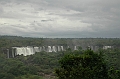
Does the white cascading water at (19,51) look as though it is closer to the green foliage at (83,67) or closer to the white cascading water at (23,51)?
the white cascading water at (23,51)

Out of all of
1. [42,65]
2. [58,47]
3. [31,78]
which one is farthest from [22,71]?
[58,47]

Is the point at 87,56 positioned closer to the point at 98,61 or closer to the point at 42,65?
the point at 98,61

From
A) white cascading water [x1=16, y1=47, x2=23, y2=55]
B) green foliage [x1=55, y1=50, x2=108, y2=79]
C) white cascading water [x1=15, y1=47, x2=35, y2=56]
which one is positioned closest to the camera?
green foliage [x1=55, y1=50, x2=108, y2=79]

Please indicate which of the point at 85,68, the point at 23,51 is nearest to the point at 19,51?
the point at 23,51

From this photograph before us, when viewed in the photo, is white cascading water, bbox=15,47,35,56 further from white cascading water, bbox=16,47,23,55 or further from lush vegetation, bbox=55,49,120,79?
lush vegetation, bbox=55,49,120,79

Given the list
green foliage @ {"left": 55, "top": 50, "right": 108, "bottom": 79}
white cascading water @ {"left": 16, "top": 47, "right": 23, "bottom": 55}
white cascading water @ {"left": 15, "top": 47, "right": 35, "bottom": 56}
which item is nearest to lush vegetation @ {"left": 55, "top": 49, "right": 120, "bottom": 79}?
green foliage @ {"left": 55, "top": 50, "right": 108, "bottom": 79}

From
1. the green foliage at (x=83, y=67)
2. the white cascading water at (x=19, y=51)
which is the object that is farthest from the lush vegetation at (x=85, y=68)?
the white cascading water at (x=19, y=51)

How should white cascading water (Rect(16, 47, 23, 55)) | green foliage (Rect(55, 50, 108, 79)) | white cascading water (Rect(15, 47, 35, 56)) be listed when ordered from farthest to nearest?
white cascading water (Rect(15, 47, 35, 56)) < white cascading water (Rect(16, 47, 23, 55)) < green foliage (Rect(55, 50, 108, 79))

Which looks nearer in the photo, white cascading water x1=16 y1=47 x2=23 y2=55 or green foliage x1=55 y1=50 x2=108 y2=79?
green foliage x1=55 y1=50 x2=108 y2=79
